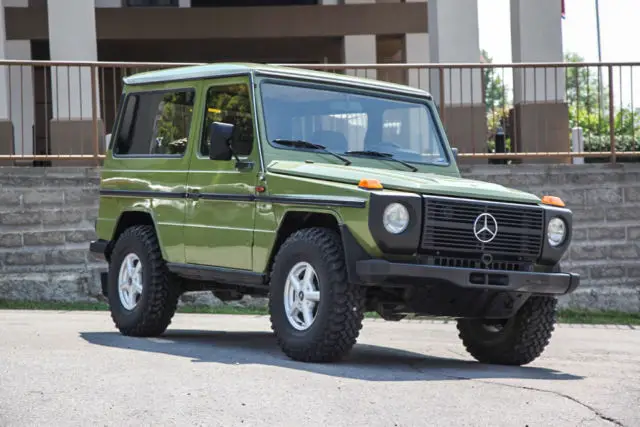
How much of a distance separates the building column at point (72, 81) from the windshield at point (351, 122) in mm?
6034

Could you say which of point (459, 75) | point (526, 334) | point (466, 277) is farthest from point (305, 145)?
point (459, 75)

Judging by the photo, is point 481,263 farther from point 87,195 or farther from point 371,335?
point 87,195

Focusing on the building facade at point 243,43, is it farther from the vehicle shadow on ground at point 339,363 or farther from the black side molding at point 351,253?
the black side molding at point 351,253

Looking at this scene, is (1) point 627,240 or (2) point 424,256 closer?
(2) point 424,256

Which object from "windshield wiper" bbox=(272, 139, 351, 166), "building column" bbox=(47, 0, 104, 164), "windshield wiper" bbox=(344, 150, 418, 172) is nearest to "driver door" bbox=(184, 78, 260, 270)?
"windshield wiper" bbox=(272, 139, 351, 166)

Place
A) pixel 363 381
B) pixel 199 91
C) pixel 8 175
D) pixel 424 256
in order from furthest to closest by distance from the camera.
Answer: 1. pixel 8 175
2. pixel 199 91
3. pixel 424 256
4. pixel 363 381

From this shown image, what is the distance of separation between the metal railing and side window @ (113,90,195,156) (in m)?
4.00

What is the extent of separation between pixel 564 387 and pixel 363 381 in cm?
114

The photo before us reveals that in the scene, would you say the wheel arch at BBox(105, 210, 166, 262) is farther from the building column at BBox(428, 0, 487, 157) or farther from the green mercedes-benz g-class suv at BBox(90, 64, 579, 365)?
the building column at BBox(428, 0, 487, 157)

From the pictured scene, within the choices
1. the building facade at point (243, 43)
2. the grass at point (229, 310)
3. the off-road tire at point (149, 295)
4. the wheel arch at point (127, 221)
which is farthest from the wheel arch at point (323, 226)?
the building facade at point (243, 43)

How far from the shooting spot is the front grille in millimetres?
8750

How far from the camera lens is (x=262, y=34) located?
23766 mm

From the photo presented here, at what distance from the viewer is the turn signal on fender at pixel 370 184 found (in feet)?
28.3

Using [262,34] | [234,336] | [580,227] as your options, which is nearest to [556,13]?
[580,227]
